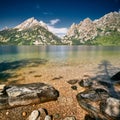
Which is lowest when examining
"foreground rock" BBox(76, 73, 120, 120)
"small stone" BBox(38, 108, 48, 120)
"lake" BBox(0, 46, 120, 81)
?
"lake" BBox(0, 46, 120, 81)

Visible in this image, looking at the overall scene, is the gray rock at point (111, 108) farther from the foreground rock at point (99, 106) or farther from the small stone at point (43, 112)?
the small stone at point (43, 112)

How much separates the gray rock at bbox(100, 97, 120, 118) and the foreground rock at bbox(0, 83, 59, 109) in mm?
4917

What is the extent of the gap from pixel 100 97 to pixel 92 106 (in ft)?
4.95

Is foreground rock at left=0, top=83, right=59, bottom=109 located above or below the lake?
above

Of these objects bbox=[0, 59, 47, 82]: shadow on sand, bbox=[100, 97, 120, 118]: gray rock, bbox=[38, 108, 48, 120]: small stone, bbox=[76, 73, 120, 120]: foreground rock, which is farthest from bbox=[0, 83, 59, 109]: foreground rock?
bbox=[0, 59, 47, 82]: shadow on sand

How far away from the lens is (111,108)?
33.4ft

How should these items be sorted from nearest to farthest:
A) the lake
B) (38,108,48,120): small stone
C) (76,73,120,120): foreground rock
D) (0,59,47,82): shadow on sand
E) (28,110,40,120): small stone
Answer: (76,73,120,120): foreground rock → (28,110,40,120): small stone → (38,108,48,120): small stone → (0,59,47,82): shadow on sand → the lake

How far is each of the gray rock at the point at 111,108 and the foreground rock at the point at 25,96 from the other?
4.92 meters

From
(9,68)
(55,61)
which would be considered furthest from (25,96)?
(55,61)

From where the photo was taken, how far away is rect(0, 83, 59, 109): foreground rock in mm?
11578

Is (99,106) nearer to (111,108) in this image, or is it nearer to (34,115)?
(111,108)

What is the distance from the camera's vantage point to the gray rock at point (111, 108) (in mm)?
9750

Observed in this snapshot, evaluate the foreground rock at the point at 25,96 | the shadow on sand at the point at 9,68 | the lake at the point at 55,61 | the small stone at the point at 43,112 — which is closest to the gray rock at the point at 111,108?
the small stone at the point at 43,112

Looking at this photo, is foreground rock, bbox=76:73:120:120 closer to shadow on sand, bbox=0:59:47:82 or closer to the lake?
shadow on sand, bbox=0:59:47:82
